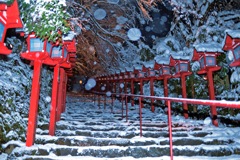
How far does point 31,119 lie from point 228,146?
14.9 feet

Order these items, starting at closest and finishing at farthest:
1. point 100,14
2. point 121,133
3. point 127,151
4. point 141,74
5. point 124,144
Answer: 1. point 127,151
2. point 124,144
3. point 121,133
4. point 100,14
5. point 141,74

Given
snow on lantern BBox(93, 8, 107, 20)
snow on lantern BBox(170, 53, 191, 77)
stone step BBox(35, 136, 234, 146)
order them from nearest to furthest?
stone step BBox(35, 136, 234, 146) → snow on lantern BBox(170, 53, 191, 77) → snow on lantern BBox(93, 8, 107, 20)

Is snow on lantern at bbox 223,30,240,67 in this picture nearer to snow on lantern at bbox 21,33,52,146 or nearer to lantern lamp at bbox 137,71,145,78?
snow on lantern at bbox 21,33,52,146

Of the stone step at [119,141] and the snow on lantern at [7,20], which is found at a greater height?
the snow on lantern at [7,20]

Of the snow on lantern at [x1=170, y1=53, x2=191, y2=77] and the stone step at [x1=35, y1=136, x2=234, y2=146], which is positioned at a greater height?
the snow on lantern at [x1=170, y1=53, x2=191, y2=77]

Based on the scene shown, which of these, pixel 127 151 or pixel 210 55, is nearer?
pixel 127 151

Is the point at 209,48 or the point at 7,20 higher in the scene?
the point at 209,48

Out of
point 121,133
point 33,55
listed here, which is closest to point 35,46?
point 33,55

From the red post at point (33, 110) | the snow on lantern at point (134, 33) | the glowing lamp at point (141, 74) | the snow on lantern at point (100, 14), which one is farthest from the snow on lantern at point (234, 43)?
the snow on lantern at point (134, 33)

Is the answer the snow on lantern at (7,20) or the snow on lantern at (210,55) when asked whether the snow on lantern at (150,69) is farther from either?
the snow on lantern at (7,20)

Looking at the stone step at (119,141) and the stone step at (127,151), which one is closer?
the stone step at (127,151)

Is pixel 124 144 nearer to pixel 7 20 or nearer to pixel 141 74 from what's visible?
pixel 7 20

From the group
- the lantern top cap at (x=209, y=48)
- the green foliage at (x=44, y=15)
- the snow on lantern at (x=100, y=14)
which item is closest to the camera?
the green foliage at (x=44, y=15)

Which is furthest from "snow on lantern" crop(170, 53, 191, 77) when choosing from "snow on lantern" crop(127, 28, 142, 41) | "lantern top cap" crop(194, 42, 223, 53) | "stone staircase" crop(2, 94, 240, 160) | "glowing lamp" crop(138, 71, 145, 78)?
"snow on lantern" crop(127, 28, 142, 41)
